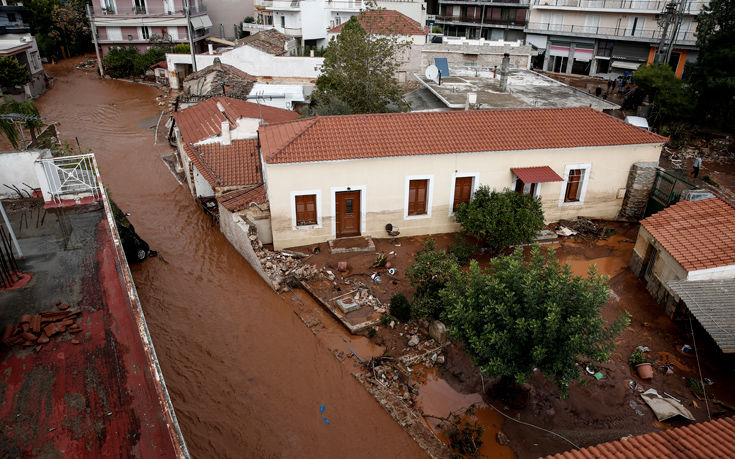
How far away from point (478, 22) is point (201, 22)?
33.7 meters

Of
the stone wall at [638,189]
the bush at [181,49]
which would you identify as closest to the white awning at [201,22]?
the bush at [181,49]

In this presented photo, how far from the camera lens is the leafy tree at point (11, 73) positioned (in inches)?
1457

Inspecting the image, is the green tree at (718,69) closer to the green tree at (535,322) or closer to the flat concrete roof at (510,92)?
the flat concrete roof at (510,92)

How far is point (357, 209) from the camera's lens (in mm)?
18438

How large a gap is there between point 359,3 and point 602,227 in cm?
3885

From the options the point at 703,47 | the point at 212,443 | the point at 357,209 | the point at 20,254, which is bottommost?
the point at 212,443

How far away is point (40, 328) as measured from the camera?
32.5ft

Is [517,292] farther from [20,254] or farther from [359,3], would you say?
[359,3]

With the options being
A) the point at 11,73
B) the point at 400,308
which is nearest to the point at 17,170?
the point at 400,308

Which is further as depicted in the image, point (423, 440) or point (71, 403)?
point (423, 440)

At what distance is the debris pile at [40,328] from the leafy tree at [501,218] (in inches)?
502

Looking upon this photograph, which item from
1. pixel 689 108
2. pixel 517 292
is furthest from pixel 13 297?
pixel 689 108

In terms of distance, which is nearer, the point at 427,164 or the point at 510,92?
the point at 427,164

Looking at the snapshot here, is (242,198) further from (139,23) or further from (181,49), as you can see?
(139,23)
